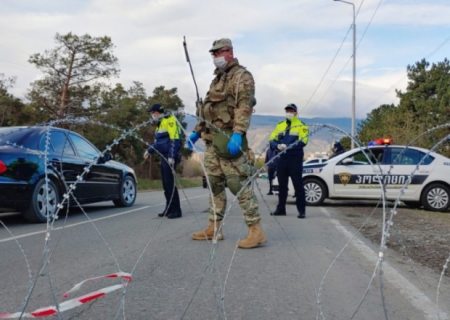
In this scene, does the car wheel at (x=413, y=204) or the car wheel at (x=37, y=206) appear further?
the car wheel at (x=413, y=204)

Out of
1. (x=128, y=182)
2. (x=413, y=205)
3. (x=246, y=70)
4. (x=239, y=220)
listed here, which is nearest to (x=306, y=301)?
(x=246, y=70)

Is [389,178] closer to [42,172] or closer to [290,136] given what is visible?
[290,136]

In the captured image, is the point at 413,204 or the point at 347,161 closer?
the point at 347,161

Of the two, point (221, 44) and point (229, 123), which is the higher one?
point (221, 44)

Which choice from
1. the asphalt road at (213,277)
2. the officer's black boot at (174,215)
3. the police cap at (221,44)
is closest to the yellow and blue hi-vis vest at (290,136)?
the asphalt road at (213,277)

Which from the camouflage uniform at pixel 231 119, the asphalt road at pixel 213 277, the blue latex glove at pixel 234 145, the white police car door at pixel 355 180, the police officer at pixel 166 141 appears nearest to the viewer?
the asphalt road at pixel 213 277

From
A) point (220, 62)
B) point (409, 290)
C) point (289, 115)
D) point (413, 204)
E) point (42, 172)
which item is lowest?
point (413, 204)

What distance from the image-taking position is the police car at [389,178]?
36.7 ft

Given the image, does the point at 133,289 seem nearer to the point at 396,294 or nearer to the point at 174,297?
the point at 174,297

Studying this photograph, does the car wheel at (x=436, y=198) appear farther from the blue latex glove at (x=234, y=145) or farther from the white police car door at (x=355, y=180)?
the blue latex glove at (x=234, y=145)

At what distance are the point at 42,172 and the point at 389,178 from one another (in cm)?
723

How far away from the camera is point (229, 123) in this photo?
5574 millimetres

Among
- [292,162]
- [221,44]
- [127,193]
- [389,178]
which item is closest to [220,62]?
[221,44]

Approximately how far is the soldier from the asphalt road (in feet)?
1.74
